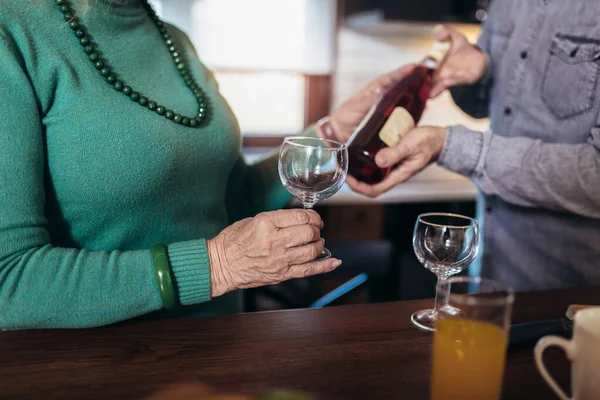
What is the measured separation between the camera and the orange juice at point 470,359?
0.57 m

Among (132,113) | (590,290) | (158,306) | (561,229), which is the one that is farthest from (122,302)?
(561,229)

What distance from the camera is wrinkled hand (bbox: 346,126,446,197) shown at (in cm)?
114

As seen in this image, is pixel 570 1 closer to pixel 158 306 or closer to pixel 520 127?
pixel 520 127

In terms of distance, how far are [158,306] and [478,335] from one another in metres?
0.45

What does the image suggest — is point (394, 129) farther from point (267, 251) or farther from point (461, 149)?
point (267, 251)

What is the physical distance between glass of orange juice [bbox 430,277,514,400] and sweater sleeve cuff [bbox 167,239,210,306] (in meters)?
0.37

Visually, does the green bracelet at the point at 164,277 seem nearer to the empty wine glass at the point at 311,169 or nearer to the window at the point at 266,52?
the empty wine glass at the point at 311,169

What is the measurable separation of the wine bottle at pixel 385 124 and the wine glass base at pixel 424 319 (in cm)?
38

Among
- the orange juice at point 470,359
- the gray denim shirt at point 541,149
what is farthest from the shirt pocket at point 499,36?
the orange juice at point 470,359

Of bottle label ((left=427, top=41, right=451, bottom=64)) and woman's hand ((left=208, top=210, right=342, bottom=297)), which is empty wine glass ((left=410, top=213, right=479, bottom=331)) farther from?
bottle label ((left=427, top=41, right=451, bottom=64))

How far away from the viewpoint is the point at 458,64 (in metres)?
1.46

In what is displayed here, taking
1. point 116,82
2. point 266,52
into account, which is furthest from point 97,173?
point 266,52

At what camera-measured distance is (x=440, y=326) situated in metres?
0.60

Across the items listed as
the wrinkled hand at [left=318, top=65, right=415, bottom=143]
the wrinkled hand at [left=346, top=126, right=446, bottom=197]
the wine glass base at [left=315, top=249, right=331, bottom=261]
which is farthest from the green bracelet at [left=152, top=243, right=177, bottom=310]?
the wrinkled hand at [left=318, top=65, right=415, bottom=143]
